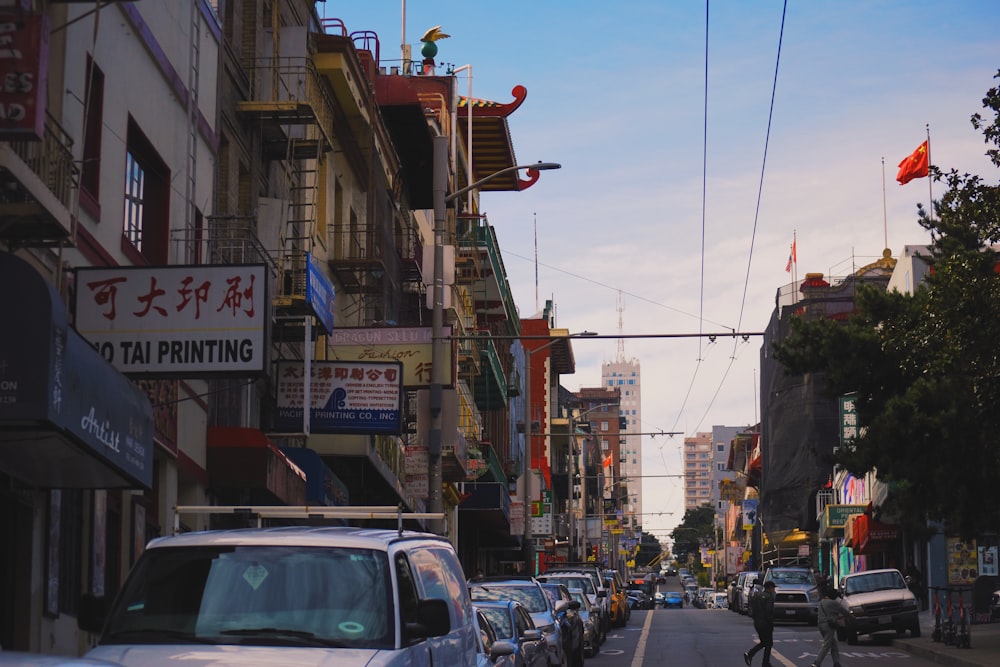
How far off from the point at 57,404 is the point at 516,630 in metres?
7.50

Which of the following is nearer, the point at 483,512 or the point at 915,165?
the point at 915,165

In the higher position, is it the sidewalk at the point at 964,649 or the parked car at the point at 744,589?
the sidewalk at the point at 964,649

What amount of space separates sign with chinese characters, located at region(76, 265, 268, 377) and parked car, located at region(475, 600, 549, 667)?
4.12 m

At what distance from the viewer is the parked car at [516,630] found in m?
17.0

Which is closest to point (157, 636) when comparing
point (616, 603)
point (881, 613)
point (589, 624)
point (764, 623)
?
point (764, 623)

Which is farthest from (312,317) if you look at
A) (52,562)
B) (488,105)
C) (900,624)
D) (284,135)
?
(488,105)

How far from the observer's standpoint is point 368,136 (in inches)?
1294

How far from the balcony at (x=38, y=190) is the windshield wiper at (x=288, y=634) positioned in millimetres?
4565

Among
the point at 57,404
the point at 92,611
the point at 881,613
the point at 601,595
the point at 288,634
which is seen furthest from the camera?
the point at 601,595

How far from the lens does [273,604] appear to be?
28.9ft

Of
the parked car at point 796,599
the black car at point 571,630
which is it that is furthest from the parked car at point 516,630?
the parked car at point 796,599

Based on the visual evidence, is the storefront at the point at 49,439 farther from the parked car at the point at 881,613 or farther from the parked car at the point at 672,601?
the parked car at the point at 672,601

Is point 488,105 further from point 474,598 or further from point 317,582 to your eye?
point 317,582

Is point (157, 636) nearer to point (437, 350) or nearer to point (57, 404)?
point (57, 404)
